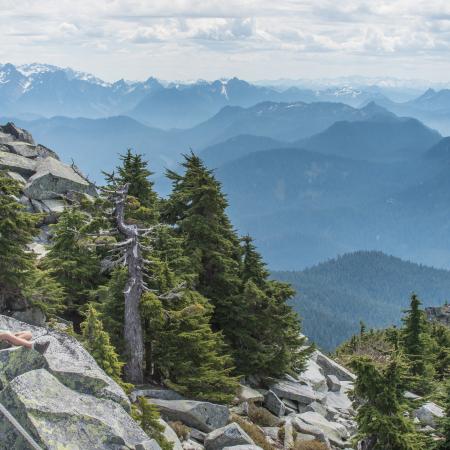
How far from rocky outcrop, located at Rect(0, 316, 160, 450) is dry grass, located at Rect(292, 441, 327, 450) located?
412 inches

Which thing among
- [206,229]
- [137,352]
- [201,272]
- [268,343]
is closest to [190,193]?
[206,229]

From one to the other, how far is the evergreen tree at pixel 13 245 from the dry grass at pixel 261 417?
1039 cm

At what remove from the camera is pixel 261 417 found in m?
24.0

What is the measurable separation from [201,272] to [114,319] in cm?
772

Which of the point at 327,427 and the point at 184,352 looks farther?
the point at 327,427

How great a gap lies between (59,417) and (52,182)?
34.2m

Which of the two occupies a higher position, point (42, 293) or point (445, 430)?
point (42, 293)

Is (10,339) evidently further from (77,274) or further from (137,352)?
(77,274)

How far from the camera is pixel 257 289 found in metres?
27.9

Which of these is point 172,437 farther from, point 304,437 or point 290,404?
point 290,404

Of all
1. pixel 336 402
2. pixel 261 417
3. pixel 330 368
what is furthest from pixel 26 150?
pixel 261 417

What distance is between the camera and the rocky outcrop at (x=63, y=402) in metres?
10.5

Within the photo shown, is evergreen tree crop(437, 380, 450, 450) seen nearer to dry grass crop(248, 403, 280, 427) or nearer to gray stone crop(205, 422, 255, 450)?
dry grass crop(248, 403, 280, 427)

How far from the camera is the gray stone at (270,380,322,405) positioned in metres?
27.8
